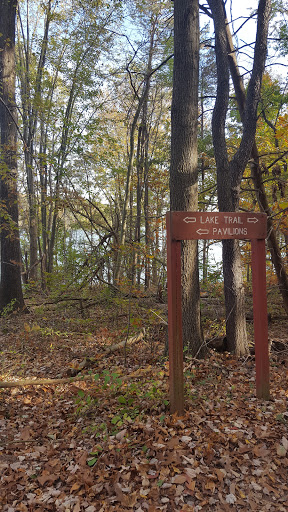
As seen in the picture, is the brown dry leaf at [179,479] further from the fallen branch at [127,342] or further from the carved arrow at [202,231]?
the fallen branch at [127,342]

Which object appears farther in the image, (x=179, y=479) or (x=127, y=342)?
(x=127, y=342)

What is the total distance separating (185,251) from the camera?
205 inches

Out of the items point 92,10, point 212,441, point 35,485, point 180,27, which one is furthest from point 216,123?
point 92,10

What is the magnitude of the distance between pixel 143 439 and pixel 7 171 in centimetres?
824

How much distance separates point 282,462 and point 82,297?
7583mm

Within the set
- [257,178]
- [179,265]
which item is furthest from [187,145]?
[257,178]

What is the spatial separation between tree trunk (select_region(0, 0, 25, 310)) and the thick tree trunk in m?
5.84

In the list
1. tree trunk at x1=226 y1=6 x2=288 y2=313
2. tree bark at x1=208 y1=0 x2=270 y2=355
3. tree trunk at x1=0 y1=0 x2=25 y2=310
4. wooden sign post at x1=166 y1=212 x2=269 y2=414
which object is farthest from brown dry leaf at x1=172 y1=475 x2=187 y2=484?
tree trunk at x1=0 y1=0 x2=25 y2=310

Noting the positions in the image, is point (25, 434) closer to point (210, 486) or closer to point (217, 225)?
point (210, 486)

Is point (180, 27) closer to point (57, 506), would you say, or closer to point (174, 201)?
point (174, 201)

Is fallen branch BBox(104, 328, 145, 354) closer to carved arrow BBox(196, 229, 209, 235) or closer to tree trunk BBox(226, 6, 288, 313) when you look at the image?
carved arrow BBox(196, 229, 209, 235)

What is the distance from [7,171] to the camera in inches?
363

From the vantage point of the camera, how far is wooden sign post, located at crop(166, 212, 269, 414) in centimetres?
365

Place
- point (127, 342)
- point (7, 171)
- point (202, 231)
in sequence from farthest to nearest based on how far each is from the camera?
point (7, 171) → point (127, 342) → point (202, 231)
